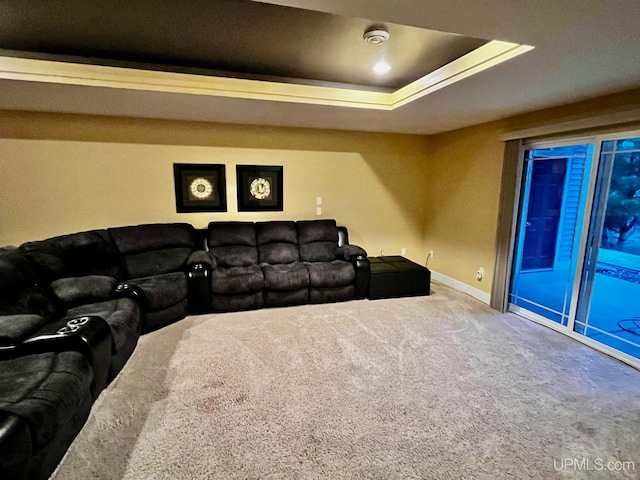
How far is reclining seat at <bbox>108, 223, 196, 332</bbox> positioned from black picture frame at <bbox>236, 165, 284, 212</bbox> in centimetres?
85

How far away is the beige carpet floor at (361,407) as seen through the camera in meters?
1.75

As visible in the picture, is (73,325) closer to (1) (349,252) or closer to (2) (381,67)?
(1) (349,252)

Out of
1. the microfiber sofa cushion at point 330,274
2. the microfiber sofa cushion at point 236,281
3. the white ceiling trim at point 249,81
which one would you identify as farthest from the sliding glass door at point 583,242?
the microfiber sofa cushion at point 236,281

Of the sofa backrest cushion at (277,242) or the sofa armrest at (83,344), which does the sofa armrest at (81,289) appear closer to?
the sofa armrest at (83,344)

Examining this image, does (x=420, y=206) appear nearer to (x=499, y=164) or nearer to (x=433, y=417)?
(x=499, y=164)

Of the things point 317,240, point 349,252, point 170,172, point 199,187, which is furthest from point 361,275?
point 170,172

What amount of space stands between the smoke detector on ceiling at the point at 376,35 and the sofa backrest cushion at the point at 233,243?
9.02 feet

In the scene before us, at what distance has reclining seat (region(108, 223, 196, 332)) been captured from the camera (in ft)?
10.6

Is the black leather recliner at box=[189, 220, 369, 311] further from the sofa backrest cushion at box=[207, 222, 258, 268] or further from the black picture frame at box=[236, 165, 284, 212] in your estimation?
the black picture frame at box=[236, 165, 284, 212]

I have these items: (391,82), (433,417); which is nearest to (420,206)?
(391,82)

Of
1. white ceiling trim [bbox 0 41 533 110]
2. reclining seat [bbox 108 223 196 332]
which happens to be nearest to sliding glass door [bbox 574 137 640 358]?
white ceiling trim [bbox 0 41 533 110]

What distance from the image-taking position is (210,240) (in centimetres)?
432

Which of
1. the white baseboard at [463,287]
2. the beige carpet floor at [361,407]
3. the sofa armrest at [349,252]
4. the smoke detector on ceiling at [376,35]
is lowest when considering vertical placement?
the beige carpet floor at [361,407]

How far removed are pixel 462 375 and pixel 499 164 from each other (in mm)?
2648
